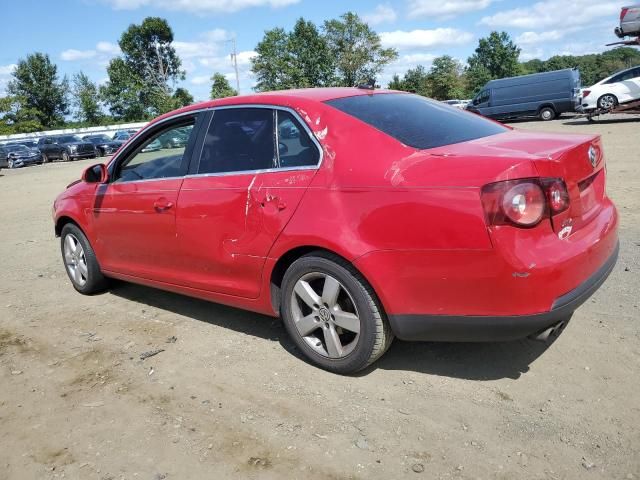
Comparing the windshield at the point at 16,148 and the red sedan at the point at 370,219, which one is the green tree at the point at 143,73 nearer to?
the windshield at the point at 16,148

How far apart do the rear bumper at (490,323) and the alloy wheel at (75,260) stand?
11.3 ft

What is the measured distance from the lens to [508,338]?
2.77 metres

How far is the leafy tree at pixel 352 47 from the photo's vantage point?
84.6 meters

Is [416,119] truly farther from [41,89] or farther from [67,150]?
[41,89]

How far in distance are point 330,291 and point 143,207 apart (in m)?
1.86

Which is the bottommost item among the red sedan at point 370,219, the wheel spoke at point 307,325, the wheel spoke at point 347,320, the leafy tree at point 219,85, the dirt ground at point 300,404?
the dirt ground at point 300,404

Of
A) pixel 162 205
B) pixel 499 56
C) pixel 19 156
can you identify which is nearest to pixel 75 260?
pixel 162 205

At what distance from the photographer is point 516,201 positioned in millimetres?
2580

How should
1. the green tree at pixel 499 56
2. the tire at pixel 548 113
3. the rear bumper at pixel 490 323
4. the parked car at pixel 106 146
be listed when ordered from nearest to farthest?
the rear bumper at pixel 490 323
the tire at pixel 548 113
the parked car at pixel 106 146
the green tree at pixel 499 56

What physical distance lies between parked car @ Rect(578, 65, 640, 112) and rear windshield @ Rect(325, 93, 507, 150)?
63.5ft

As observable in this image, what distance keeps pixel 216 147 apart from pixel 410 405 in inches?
84.0

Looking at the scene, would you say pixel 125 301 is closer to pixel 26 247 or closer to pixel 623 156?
pixel 26 247

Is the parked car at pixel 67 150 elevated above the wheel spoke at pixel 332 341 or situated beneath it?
elevated above

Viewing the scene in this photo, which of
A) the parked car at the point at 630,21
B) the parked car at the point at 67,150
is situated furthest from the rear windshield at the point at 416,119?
the parked car at the point at 67,150
